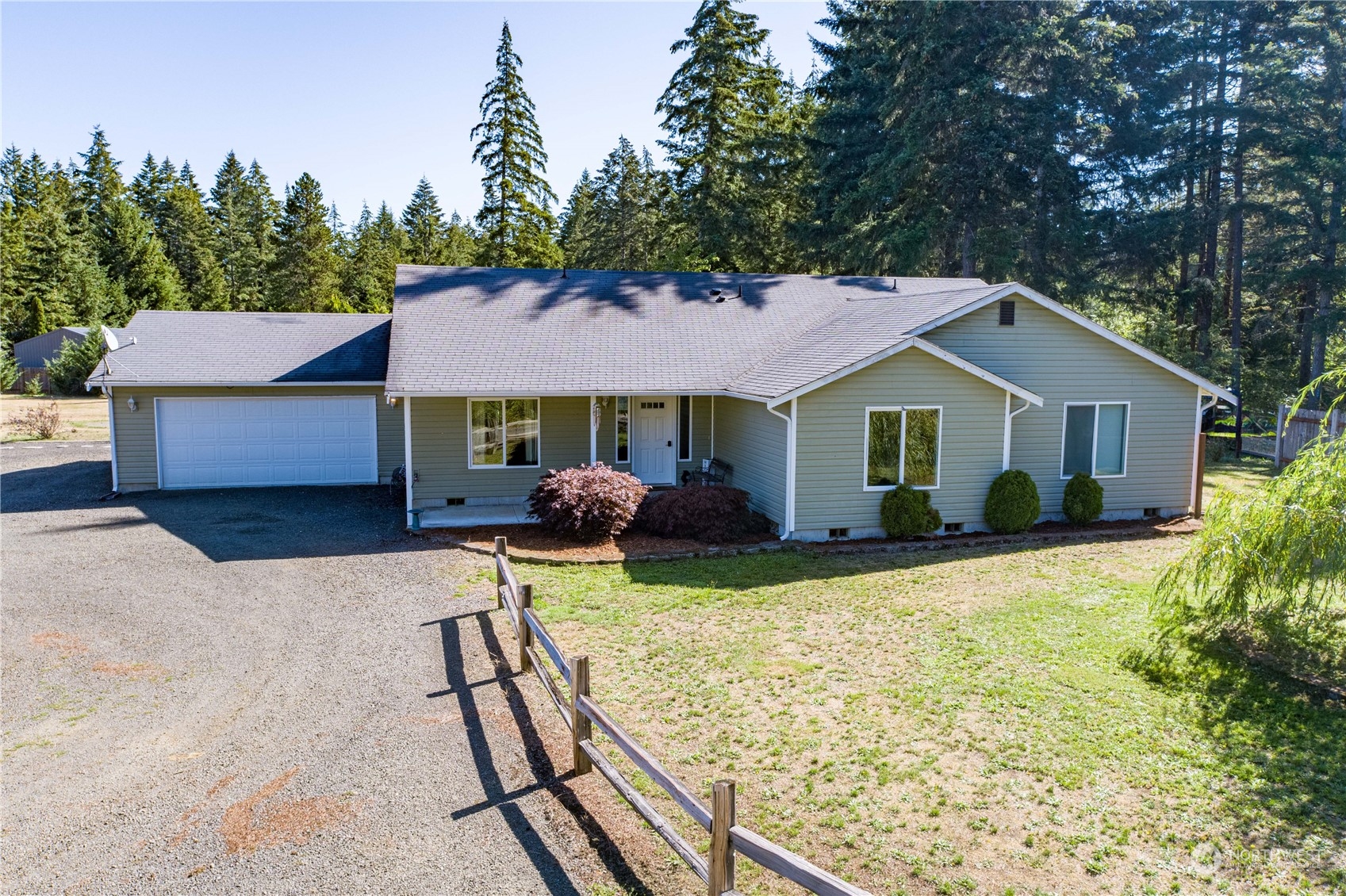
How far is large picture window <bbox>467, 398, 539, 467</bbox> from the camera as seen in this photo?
1612 centimetres

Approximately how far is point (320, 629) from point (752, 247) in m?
28.7

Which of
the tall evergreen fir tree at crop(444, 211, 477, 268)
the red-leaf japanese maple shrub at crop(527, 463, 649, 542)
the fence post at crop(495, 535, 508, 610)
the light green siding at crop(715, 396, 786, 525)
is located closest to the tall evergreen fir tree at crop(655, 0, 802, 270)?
the light green siding at crop(715, 396, 786, 525)

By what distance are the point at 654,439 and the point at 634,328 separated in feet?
8.34

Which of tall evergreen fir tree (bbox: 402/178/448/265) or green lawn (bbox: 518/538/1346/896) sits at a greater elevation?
tall evergreen fir tree (bbox: 402/178/448/265)

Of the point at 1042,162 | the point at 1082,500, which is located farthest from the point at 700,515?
the point at 1042,162

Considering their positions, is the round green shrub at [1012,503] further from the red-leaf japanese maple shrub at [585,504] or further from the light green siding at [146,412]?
the light green siding at [146,412]

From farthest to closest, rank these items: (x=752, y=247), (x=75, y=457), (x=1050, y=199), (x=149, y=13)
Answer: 1. (x=752, y=247)
2. (x=1050, y=199)
3. (x=75, y=457)
4. (x=149, y=13)

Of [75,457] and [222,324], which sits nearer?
[222,324]

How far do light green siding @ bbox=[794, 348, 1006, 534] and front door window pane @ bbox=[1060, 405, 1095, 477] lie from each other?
1687mm

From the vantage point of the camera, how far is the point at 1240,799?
19.8 ft

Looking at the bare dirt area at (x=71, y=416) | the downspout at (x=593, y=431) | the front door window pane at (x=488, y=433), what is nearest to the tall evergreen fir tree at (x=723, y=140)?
the downspout at (x=593, y=431)

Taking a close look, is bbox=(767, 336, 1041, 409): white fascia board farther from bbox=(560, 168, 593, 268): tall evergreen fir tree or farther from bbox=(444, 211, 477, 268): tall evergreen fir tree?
bbox=(444, 211, 477, 268): tall evergreen fir tree

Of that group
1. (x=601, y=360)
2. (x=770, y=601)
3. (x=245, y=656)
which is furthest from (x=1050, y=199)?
(x=245, y=656)

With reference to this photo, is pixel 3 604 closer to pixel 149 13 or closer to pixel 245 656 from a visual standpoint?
pixel 245 656
